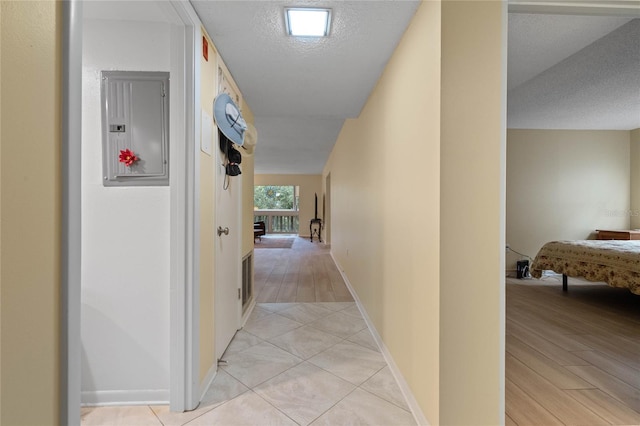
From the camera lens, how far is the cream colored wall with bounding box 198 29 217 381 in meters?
1.57

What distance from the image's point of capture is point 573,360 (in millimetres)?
1919

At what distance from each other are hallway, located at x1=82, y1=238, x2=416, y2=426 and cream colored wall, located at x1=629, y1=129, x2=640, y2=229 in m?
5.06

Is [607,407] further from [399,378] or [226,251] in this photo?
[226,251]

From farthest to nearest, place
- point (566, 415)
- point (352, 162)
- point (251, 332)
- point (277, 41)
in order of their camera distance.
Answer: point (352, 162)
point (251, 332)
point (277, 41)
point (566, 415)

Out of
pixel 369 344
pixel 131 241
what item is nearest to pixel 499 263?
pixel 369 344

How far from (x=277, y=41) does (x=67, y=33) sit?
1.23m

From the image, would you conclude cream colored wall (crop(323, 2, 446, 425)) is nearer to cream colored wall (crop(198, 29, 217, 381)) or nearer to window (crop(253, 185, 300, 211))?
cream colored wall (crop(198, 29, 217, 381))

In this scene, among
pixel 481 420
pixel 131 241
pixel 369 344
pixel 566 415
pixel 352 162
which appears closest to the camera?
pixel 481 420

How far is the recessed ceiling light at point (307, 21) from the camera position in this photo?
1.43 meters

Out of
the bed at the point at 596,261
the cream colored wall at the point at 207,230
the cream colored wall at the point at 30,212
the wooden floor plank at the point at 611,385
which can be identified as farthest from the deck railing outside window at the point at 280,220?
the cream colored wall at the point at 30,212

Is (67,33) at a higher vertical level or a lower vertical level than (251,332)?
higher

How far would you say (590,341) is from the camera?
7.25ft

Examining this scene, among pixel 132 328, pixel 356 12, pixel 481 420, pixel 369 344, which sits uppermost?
pixel 356 12

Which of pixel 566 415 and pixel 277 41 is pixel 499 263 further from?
pixel 277 41
